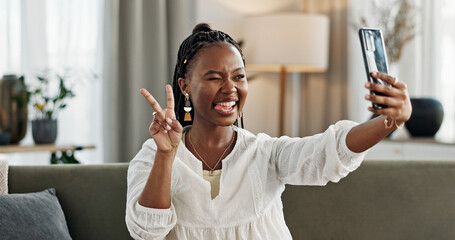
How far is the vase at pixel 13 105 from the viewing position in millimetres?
2697

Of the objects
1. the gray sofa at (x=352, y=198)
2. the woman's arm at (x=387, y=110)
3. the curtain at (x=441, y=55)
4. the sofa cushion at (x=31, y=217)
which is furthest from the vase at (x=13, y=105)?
the curtain at (x=441, y=55)

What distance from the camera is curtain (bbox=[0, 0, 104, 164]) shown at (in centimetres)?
304

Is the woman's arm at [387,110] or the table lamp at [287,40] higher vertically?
the table lamp at [287,40]

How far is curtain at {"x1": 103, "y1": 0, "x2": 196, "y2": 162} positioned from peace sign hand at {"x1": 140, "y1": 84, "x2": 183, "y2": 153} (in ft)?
6.51

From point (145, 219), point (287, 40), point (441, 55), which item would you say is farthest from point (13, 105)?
point (441, 55)

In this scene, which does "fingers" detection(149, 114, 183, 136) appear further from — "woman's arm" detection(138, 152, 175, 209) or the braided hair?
the braided hair

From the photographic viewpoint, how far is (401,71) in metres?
3.86

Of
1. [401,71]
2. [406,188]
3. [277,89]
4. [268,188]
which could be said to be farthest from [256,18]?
[268,188]

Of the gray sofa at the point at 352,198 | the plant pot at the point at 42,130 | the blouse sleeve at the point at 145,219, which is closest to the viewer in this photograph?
the blouse sleeve at the point at 145,219

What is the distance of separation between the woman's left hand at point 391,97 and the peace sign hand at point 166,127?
437 millimetres

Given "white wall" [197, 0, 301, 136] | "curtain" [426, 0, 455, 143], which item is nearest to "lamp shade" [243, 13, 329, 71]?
"white wall" [197, 0, 301, 136]

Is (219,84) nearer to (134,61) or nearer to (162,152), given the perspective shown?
(162,152)

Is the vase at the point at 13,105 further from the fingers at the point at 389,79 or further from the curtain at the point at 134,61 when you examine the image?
the fingers at the point at 389,79

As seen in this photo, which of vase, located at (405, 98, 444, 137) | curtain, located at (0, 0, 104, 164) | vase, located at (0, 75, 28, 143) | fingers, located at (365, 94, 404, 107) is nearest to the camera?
fingers, located at (365, 94, 404, 107)
